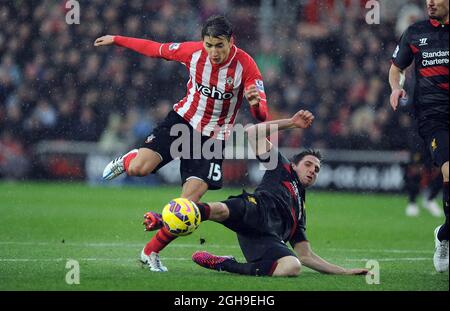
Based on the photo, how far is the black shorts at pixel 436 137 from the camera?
8094 mm

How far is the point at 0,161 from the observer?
21.1 meters

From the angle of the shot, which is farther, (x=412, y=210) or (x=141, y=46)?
(x=412, y=210)

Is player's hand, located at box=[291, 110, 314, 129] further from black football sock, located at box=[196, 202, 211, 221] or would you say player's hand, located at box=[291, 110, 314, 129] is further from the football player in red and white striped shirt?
black football sock, located at box=[196, 202, 211, 221]

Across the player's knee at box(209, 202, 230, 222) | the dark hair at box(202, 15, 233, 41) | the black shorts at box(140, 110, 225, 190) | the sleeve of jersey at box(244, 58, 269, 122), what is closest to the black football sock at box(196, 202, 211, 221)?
the player's knee at box(209, 202, 230, 222)

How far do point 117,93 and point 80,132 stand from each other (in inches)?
47.8

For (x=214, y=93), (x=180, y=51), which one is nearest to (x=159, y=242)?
(x=214, y=93)

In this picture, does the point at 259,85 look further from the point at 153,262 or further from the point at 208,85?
the point at 153,262

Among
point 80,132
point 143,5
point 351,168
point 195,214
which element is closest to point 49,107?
point 80,132

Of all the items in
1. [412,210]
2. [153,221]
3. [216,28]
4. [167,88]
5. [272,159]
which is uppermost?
[216,28]

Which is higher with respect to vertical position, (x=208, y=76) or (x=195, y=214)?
(x=208, y=76)

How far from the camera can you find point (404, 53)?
870cm

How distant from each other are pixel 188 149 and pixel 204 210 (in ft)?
5.08
